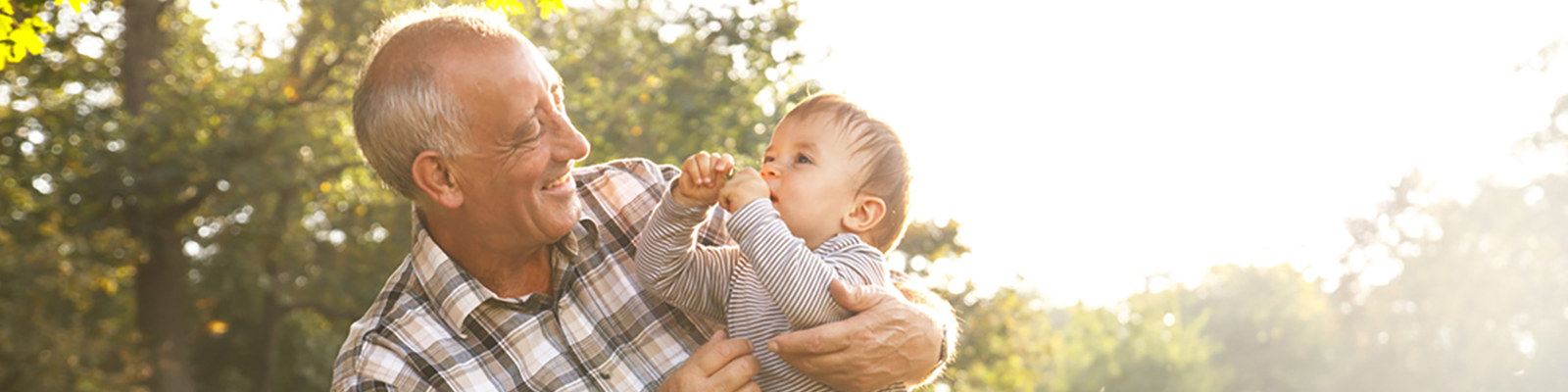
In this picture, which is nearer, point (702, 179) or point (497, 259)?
point (702, 179)

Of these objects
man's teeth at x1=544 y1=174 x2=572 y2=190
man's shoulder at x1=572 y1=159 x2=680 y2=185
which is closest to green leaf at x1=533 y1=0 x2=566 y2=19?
man's shoulder at x1=572 y1=159 x2=680 y2=185

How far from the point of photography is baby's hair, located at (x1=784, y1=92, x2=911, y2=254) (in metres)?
2.54

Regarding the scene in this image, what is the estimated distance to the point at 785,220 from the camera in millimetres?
2506

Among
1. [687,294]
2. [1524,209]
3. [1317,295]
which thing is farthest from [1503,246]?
[687,294]

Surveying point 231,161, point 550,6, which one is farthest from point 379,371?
point 231,161

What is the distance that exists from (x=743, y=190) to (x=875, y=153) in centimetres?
40

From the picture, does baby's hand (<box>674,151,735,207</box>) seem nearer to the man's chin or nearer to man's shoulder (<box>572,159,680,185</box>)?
the man's chin

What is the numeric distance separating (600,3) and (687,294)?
11495mm

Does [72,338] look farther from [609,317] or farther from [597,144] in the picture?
[609,317]

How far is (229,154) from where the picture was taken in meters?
13.1

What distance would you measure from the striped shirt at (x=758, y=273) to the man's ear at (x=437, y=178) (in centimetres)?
39

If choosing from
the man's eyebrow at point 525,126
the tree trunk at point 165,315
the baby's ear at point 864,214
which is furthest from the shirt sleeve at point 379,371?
the tree trunk at point 165,315

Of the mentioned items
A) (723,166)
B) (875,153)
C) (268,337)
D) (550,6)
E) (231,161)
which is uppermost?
(550,6)

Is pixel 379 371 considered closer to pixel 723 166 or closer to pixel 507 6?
pixel 723 166
